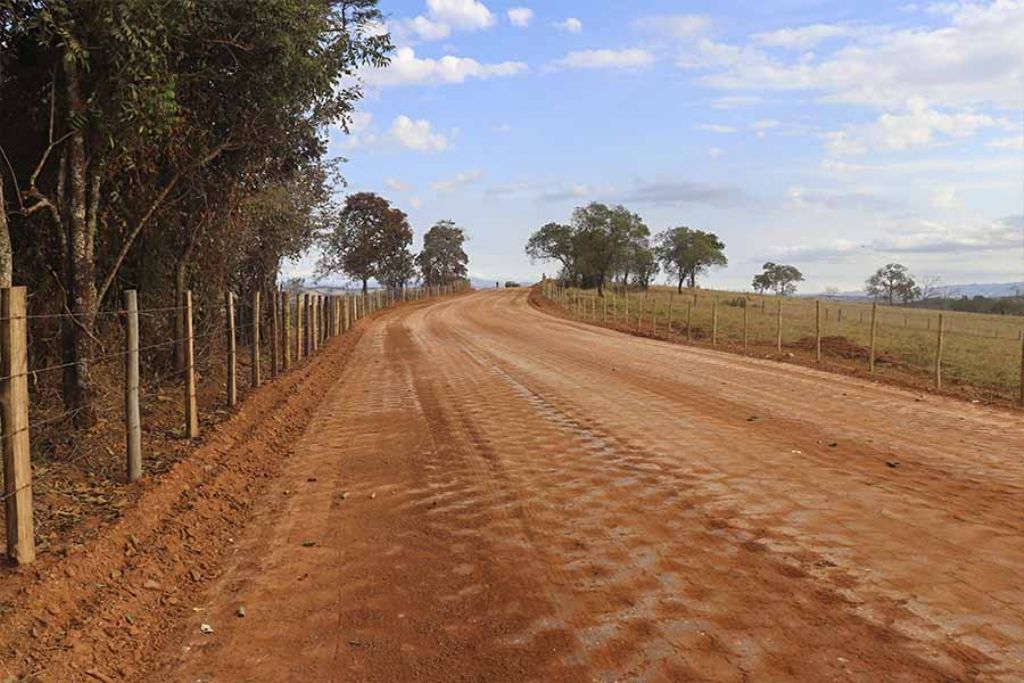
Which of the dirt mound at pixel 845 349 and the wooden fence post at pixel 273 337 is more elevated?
the wooden fence post at pixel 273 337

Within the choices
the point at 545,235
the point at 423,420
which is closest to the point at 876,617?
the point at 423,420

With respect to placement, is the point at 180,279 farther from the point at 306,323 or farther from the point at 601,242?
the point at 601,242

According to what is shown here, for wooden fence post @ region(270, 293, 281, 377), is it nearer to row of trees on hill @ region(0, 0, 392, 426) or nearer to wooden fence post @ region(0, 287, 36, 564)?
row of trees on hill @ region(0, 0, 392, 426)

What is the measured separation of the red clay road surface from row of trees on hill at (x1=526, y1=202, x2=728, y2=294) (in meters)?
55.7

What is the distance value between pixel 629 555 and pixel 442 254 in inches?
3355

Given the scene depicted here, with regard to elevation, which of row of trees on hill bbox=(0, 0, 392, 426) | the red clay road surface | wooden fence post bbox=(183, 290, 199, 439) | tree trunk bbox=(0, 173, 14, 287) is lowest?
the red clay road surface

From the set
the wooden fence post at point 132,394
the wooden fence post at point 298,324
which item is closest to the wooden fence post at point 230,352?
the wooden fence post at point 132,394

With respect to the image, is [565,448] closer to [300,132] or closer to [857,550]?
[857,550]

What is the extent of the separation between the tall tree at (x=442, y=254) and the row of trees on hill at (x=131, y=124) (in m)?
72.2

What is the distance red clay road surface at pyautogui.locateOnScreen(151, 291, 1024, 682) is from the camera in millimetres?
3506

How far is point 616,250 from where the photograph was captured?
213 ft

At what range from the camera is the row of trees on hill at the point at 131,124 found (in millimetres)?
7504

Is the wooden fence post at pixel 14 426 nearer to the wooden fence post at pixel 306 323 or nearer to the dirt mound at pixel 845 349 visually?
the wooden fence post at pixel 306 323

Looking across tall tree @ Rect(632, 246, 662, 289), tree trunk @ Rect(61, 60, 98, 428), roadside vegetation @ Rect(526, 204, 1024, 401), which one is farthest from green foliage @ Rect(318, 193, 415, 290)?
tree trunk @ Rect(61, 60, 98, 428)
